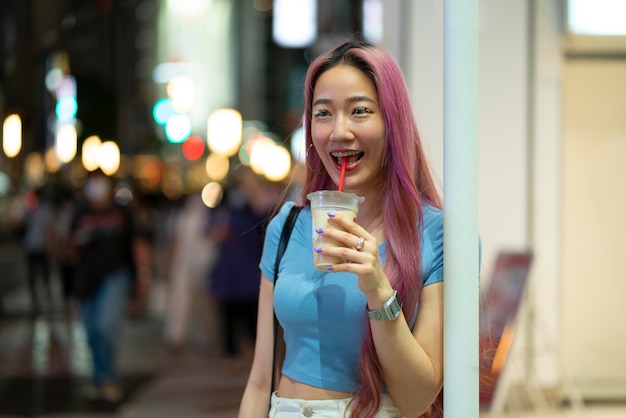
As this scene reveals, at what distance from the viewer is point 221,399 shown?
360 inches

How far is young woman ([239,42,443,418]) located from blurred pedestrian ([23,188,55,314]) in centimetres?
1321

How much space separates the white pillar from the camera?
7.03ft

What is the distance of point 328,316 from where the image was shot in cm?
252

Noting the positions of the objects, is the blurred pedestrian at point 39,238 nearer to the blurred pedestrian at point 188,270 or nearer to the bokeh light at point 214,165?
the blurred pedestrian at point 188,270

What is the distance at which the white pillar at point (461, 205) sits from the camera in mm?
2143

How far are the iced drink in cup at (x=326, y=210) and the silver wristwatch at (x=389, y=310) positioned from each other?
0.14 m

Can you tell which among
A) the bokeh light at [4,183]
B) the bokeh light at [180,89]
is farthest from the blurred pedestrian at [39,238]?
the bokeh light at [180,89]

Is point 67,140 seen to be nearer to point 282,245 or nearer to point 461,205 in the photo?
point 282,245

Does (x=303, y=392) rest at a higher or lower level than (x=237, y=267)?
higher

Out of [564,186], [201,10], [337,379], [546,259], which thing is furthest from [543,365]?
[201,10]

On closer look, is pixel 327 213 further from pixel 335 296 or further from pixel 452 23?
pixel 452 23

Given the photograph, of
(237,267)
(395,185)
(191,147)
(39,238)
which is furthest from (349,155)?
(191,147)

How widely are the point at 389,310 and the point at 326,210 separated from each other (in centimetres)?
26

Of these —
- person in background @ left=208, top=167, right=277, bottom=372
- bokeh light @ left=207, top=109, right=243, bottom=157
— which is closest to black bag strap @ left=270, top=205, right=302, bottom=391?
person in background @ left=208, top=167, right=277, bottom=372
